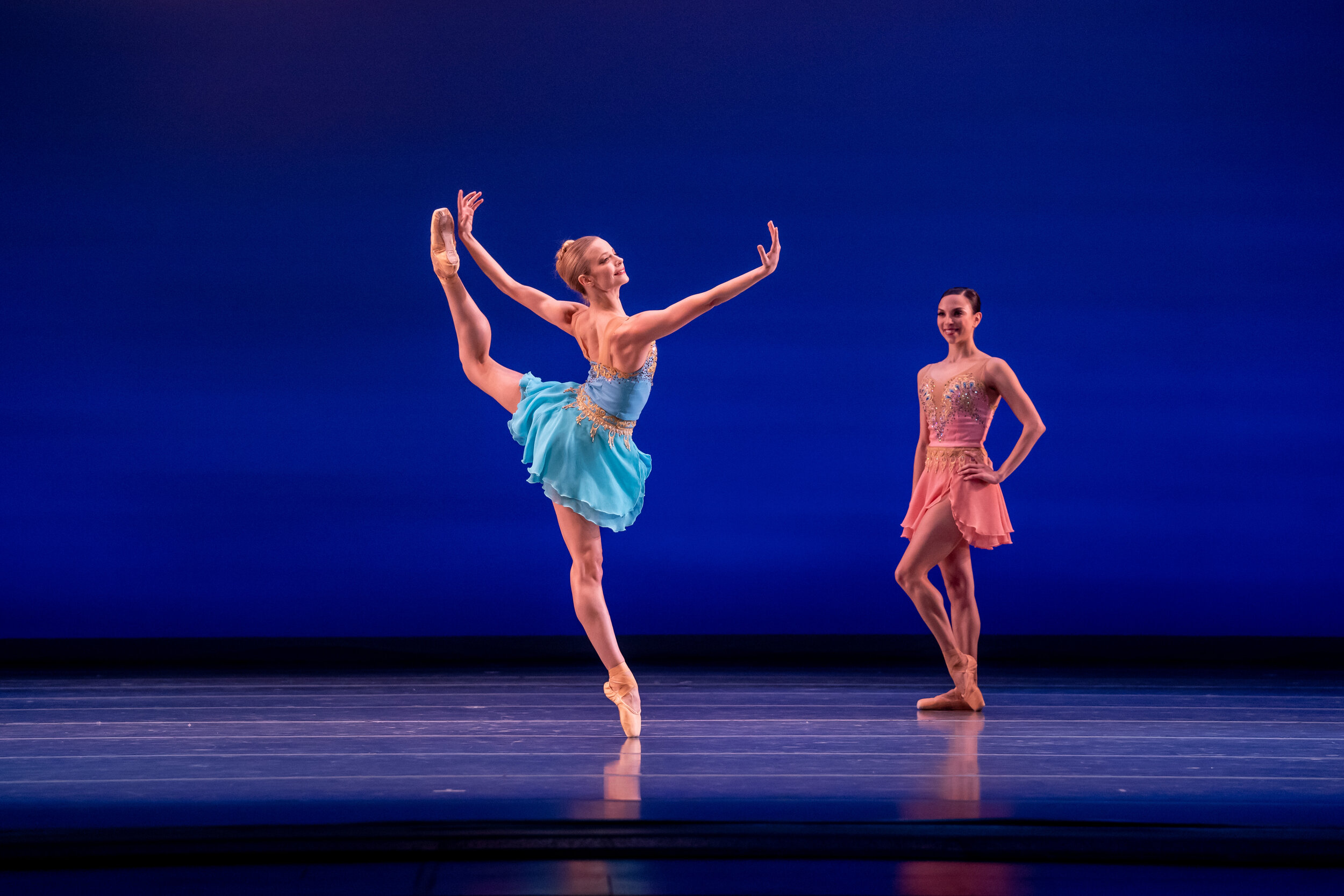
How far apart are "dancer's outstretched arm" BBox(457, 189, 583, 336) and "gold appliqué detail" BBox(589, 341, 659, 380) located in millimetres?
222

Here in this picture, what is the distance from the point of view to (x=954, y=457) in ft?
12.6

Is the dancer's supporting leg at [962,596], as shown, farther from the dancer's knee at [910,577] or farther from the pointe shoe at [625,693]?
the pointe shoe at [625,693]

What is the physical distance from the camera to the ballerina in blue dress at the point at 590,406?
124 inches

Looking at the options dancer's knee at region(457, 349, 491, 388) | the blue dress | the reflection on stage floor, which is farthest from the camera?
dancer's knee at region(457, 349, 491, 388)

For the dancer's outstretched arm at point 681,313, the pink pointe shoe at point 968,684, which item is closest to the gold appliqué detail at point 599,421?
the dancer's outstretched arm at point 681,313

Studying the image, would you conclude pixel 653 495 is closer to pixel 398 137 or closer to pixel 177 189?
pixel 398 137

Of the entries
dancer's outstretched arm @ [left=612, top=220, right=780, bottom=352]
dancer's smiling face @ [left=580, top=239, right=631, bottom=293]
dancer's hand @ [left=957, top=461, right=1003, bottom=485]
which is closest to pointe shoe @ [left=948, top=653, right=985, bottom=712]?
dancer's hand @ [left=957, top=461, right=1003, bottom=485]

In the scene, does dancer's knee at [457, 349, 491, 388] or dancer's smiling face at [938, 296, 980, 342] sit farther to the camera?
dancer's smiling face at [938, 296, 980, 342]

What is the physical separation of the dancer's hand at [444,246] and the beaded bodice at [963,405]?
1.53 m

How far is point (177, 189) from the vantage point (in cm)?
507

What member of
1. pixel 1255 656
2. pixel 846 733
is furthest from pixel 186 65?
pixel 1255 656

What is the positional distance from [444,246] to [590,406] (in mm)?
582

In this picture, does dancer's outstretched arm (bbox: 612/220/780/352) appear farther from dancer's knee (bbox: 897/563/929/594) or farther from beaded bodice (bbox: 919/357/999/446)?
dancer's knee (bbox: 897/563/929/594)

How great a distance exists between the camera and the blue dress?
10.4 ft
